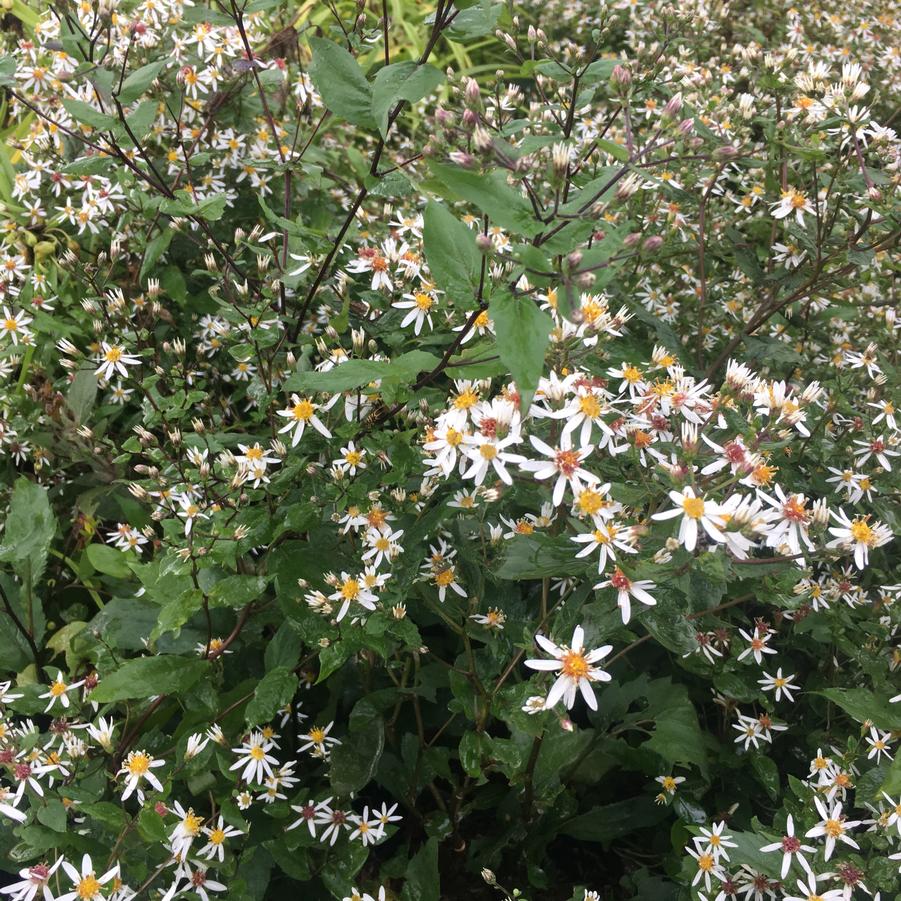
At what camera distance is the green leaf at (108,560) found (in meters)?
2.00

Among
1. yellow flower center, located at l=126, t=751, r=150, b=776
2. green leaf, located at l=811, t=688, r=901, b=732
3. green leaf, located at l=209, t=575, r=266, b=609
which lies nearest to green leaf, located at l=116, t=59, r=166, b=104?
green leaf, located at l=209, t=575, r=266, b=609

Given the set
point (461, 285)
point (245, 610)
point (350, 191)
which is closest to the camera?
point (461, 285)

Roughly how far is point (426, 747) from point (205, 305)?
5.06 ft

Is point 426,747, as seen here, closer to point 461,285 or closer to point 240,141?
point 461,285

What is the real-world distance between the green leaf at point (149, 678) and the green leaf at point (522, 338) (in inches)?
36.2

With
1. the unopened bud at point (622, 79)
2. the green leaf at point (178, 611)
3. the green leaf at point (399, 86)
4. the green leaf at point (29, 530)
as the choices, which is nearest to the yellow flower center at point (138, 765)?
the green leaf at point (178, 611)

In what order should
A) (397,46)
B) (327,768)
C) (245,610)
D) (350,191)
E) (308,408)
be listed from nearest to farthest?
(308,408)
(245,610)
(327,768)
(350,191)
(397,46)

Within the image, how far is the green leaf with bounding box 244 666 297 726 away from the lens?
5.09ft

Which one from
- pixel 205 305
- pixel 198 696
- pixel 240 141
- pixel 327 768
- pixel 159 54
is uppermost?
pixel 159 54

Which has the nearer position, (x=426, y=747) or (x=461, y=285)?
(x=461, y=285)

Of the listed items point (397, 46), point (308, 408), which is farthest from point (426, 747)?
point (397, 46)

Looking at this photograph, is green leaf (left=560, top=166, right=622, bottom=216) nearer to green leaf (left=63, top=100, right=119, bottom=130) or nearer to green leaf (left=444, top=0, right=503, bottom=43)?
green leaf (left=444, top=0, right=503, bottom=43)

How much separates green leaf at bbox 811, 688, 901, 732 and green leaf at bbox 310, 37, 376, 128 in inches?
55.5

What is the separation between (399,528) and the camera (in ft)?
5.47
